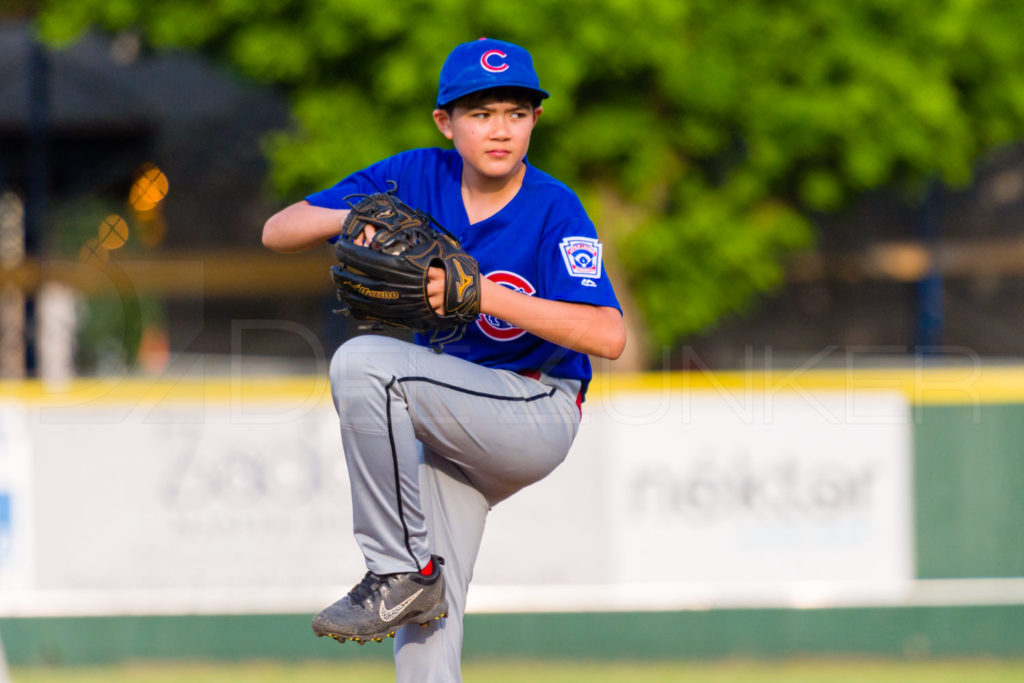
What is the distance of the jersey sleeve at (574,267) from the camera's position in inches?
116

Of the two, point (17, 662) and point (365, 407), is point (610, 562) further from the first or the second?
point (365, 407)

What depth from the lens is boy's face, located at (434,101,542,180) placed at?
118 inches

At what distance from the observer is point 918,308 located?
16.4 m

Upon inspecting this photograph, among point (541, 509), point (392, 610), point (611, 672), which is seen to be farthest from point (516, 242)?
point (611, 672)

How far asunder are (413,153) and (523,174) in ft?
1.09

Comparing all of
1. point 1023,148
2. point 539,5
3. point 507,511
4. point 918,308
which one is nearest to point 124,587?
point 507,511

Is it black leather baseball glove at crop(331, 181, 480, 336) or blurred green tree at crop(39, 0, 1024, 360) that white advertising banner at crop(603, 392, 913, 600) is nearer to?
blurred green tree at crop(39, 0, 1024, 360)

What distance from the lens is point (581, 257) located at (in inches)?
118

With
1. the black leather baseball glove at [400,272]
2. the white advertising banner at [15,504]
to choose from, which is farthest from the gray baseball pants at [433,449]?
the white advertising banner at [15,504]

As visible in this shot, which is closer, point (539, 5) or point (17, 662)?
point (17, 662)

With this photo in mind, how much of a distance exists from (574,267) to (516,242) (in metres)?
0.20

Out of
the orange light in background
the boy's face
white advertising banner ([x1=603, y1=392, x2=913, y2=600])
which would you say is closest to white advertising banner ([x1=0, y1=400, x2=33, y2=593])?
white advertising banner ([x1=603, y1=392, x2=913, y2=600])

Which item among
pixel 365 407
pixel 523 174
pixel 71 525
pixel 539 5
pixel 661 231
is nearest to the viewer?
pixel 365 407

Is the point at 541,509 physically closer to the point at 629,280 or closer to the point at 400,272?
the point at 629,280
